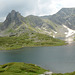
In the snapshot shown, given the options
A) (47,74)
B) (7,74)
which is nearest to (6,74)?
(7,74)

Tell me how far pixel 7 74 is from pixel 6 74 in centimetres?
42

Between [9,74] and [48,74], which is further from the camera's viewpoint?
[48,74]

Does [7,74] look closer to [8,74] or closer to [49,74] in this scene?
[8,74]

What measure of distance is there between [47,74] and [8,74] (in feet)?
57.9

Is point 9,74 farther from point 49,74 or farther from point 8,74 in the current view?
point 49,74

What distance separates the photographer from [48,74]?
49125mm

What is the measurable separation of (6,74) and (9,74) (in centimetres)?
128

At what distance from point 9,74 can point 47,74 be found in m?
17.2

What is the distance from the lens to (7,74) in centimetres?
4547

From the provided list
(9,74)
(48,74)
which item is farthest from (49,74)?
(9,74)

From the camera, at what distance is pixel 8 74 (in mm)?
45500

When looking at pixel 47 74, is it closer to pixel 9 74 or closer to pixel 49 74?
pixel 49 74

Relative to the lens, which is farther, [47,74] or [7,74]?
[47,74]

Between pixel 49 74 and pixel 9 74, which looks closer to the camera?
pixel 9 74
